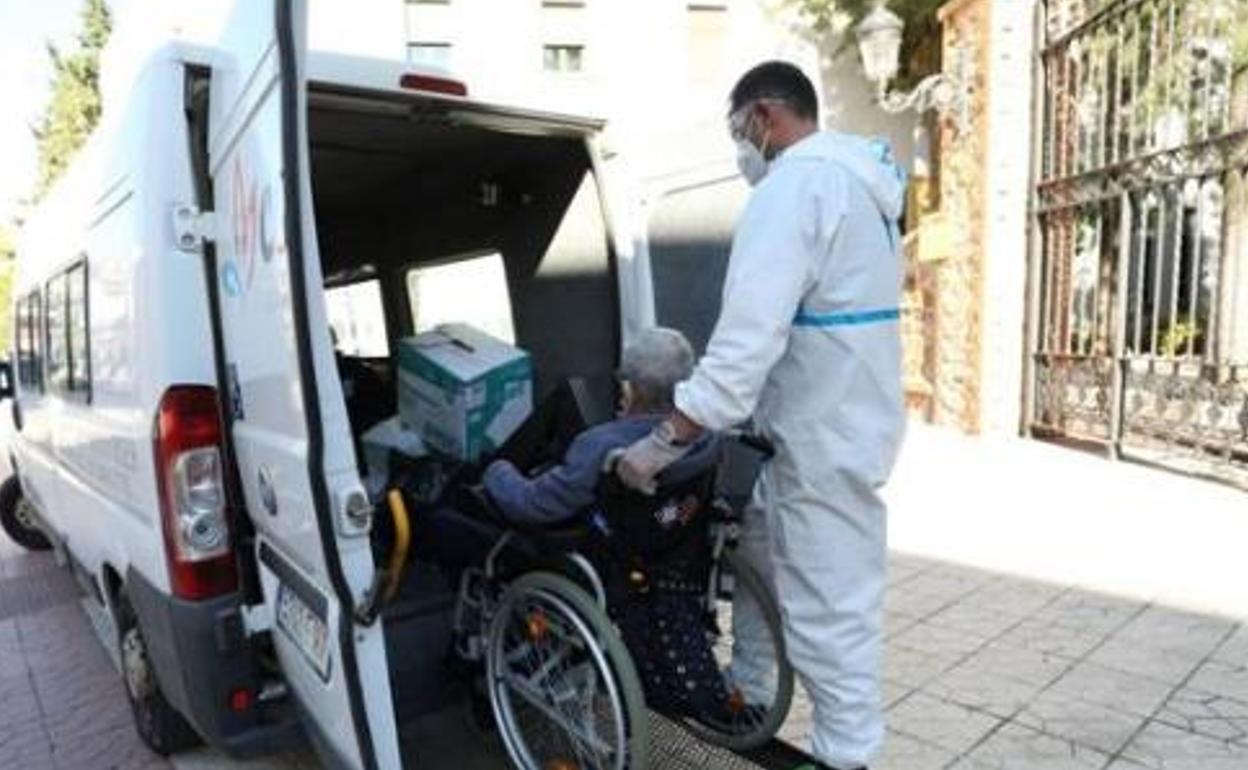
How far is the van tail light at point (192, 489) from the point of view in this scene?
272 cm

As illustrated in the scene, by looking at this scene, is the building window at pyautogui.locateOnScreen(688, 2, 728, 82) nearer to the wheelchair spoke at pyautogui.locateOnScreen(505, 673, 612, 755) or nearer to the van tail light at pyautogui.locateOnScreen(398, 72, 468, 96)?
the van tail light at pyautogui.locateOnScreen(398, 72, 468, 96)

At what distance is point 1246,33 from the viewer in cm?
745

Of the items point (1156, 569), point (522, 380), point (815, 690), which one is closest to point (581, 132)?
point (522, 380)

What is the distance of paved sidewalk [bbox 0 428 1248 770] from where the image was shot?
3363mm

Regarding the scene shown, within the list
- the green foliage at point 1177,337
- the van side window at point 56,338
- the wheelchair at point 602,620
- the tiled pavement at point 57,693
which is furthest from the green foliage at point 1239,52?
the tiled pavement at point 57,693

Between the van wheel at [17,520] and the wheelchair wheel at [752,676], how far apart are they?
5.74 meters

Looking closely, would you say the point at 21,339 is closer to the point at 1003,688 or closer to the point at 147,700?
the point at 147,700

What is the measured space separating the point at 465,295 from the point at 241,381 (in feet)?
9.63

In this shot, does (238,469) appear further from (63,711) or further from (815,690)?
(63,711)

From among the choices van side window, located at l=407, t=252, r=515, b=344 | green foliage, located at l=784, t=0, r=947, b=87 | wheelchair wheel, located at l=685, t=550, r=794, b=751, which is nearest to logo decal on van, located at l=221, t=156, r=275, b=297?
wheelchair wheel, located at l=685, t=550, r=794, b=751

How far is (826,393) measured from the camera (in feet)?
8.79

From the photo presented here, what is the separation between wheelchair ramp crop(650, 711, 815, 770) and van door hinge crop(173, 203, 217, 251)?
76.8 inches

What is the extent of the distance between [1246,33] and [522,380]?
6641 millimetres

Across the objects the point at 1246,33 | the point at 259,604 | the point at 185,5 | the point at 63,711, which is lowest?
the point at 63,711
